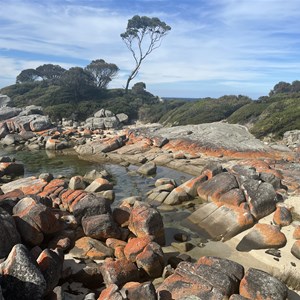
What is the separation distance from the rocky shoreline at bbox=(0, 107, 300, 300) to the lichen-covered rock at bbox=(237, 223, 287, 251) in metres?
0.04

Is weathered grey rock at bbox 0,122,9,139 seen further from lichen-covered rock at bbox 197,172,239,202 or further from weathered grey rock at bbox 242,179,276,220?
weathered grey rock at bbox 242,179,276,220

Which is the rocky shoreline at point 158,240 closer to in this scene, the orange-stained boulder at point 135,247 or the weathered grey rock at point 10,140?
the orange-stained boulder at point 135,247

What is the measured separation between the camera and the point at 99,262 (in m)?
11.1

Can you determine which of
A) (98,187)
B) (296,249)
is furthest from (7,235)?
(296,249)

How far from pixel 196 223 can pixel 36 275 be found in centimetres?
800

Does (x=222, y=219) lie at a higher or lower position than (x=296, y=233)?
lower

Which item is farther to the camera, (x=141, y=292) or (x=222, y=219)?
(x=222, y=219)

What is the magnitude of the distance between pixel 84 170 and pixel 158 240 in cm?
1374

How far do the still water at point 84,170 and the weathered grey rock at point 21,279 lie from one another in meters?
9.89

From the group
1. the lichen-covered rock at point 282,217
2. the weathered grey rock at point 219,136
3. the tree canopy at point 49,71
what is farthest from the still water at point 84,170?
the tree canopy at point 49,71

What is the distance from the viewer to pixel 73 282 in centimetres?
1014

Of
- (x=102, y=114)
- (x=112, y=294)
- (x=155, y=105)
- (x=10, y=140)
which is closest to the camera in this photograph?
(x=112, y=294)

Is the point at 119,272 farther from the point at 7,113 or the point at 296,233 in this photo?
the point at 7,113

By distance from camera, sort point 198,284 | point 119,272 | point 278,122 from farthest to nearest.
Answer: point 278,122
point 119,272
point 198,284
